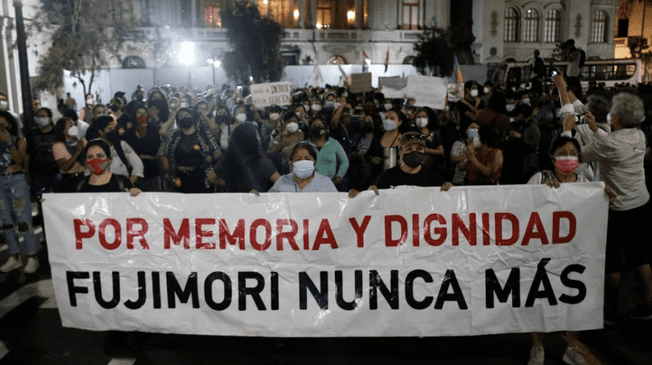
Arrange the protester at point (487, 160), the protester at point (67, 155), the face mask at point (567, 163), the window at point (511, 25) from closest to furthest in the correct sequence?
the face mask at point (567, 163)
the protester at point (487, 160)
the protester at point (67, 155)
the window at point (511, 25)

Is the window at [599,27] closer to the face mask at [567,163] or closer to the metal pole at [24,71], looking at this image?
the metal pole at [24,71]

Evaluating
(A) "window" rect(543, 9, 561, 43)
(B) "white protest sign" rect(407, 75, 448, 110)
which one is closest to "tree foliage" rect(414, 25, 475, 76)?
(A) "window" rect(543, 9, 561, 43)

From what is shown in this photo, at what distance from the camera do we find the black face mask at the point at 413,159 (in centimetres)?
527

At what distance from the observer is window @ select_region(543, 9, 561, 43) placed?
5519 centimetres

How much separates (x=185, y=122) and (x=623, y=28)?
209 ft

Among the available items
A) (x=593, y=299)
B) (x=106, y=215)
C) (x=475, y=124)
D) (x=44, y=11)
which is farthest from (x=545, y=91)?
(x=44, y=11)

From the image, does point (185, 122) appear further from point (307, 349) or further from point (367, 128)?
point (307, 349)

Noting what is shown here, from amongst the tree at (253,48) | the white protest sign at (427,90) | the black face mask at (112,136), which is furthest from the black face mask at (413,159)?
the tree at (253,48)

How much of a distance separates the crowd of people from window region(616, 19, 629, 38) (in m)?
57.3

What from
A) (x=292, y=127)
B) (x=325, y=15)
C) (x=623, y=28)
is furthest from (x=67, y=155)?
(x=623, y=28)

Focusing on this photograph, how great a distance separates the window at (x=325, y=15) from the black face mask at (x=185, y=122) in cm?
4368

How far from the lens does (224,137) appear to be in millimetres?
10023

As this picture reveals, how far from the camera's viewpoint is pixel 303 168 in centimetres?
529

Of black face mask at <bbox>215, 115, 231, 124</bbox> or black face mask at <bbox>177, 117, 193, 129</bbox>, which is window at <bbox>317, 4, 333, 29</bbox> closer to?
black face mask at <bbox>215, 115, 231, 124</bbox>
